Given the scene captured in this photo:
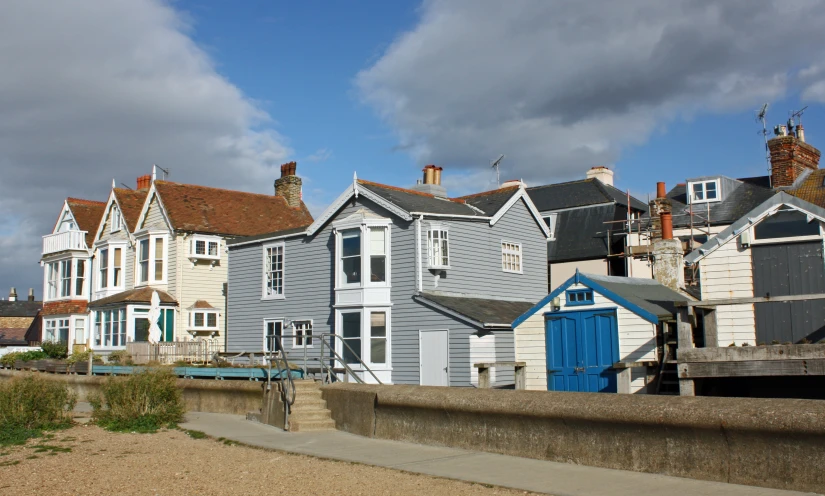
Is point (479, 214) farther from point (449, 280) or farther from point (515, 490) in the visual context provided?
point (515, 490)

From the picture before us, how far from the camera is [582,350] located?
1762 cm

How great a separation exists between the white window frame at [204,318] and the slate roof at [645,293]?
19.0 meters

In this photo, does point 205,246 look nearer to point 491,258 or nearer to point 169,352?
point 169,352


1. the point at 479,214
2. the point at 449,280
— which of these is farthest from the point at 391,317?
the point at 479,214

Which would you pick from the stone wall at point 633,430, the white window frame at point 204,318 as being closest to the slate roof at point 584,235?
the white window frame at point 204,318

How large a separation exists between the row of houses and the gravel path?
15.5 feet

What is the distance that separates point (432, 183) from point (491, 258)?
4.56 metres

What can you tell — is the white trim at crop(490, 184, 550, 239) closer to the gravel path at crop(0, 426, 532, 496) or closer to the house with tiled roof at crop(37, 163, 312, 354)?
the house with tiled roof at crop(37, 163, 312, 354)

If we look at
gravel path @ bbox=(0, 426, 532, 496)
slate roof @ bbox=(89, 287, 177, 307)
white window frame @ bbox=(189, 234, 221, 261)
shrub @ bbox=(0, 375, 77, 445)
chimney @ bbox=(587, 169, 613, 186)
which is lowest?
gravel path @ bbox=(0, 426, 532, 496)

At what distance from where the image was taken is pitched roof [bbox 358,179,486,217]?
25.0m

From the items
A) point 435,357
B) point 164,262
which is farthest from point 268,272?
point 435,357

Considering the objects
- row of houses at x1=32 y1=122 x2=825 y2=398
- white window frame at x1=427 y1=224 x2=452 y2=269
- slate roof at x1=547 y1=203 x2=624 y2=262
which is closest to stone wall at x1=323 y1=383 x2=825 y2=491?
row of houses at x1=32 y1=122 x2=825 y2=398

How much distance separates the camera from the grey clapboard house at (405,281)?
75.4 ft

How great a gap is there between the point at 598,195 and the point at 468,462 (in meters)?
26.6
